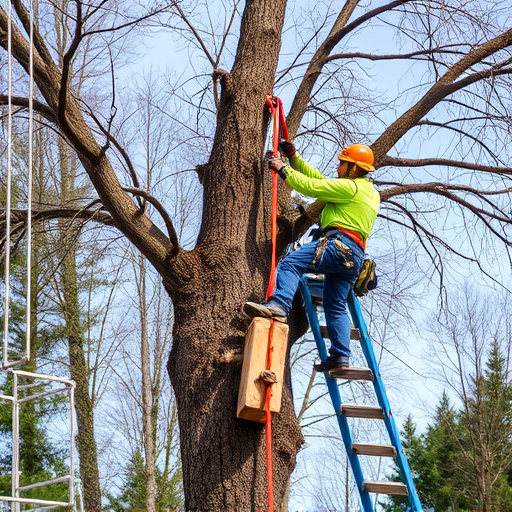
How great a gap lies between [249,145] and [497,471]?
1837cm

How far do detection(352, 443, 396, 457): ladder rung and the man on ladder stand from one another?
2.14ft

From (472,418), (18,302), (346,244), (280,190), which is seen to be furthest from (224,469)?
(472,418)

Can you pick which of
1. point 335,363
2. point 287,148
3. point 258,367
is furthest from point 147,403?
point 258,367

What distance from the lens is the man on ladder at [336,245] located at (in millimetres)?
5000

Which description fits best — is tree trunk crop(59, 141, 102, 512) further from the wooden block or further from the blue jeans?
the wooden block

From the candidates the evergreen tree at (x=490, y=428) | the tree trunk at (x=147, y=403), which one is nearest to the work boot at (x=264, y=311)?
the tree trunk at (x=147, y=403)

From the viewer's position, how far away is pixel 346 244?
5.09 metres

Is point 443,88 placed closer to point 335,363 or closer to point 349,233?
point 349,233

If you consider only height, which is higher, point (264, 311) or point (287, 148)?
point (287, 148)

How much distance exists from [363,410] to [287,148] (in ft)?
6.49

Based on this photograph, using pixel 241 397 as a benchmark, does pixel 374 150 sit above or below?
above

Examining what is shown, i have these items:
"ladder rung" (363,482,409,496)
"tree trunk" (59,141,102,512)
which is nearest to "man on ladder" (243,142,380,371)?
"ladder rung" (363,482,409,496)

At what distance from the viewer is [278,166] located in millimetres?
5059

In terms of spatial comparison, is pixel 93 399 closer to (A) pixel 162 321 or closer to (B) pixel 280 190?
(A) pixel 162 321
